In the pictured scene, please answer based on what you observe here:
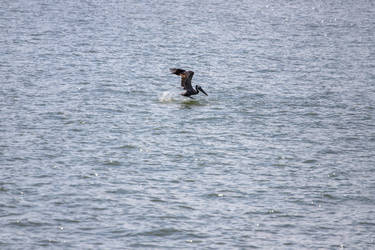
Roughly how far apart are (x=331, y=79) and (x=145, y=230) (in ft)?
82.7

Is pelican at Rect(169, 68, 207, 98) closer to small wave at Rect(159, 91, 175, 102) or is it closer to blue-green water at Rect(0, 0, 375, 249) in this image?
blue-green water at Rect(0, 0, 375, 249)

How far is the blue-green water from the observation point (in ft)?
71.5

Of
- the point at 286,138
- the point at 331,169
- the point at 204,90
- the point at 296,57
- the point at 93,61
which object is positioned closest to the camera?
the point at 331,169

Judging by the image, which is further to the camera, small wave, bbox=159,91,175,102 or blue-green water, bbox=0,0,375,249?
small wave, bbox=159,91,175,102

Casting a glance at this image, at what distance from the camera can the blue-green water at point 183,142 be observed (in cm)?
2178

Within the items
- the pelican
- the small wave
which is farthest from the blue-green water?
the pelican

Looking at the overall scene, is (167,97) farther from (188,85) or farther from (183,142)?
(183,142)

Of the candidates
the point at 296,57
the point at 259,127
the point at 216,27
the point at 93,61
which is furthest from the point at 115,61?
the point at 216,27

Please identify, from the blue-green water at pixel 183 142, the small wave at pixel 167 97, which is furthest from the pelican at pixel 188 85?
the small wave at pixel 167 97

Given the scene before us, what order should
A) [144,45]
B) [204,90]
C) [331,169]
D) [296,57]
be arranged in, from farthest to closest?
1. [144,45]
2. [296,57]
3. [204,90]
4. [331,169]

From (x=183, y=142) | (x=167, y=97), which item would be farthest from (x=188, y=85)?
(x=183, y=142)

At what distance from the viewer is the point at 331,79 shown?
4359cm

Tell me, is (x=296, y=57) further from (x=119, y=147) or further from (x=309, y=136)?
(x=119, y=147)

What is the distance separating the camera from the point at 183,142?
30.4 m
